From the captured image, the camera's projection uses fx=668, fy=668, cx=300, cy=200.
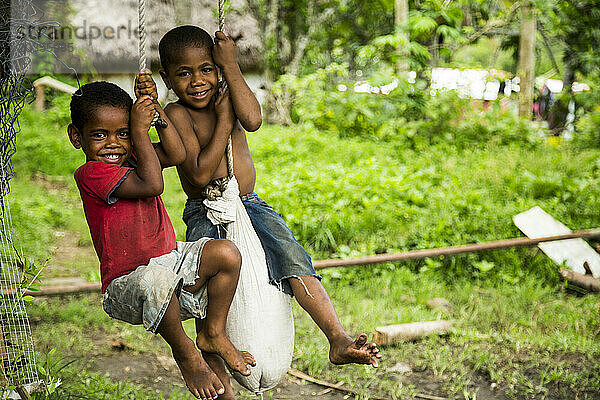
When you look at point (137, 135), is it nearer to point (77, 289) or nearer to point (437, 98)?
point (77, 289)

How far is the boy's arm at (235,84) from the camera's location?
2.04 m

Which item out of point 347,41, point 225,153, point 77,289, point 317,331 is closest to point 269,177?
point 317,331

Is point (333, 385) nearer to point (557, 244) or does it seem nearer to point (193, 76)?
point (193, 76)

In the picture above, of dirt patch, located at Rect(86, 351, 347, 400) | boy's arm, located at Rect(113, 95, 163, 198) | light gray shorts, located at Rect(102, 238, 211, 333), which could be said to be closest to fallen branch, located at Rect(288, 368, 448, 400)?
dirt patch, located at Rect(86, 351, 347, 400)

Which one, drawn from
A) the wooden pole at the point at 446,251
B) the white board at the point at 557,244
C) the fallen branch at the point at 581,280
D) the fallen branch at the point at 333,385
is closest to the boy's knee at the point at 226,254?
the fallen branch at the point at 333,385

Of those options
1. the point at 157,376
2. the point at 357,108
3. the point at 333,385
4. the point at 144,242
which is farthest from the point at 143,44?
the point at 357,108

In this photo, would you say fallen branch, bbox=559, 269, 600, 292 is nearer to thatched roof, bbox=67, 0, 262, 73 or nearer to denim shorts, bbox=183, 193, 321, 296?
denim shorts, bbox=183, 193, 321, 296

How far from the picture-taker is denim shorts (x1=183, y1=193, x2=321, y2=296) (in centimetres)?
220

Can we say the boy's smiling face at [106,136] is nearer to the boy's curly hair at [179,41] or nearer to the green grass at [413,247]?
the boy's curly hair at [179,41]

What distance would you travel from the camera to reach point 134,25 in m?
10.5

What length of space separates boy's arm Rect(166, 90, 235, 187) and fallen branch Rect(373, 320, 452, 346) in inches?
83.6

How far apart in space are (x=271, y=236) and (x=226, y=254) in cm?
30

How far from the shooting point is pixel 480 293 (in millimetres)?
4715

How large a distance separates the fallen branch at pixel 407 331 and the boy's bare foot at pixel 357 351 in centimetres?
180
